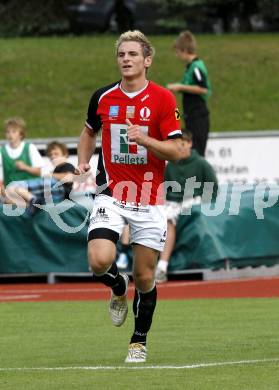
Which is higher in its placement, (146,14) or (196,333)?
(196,333)

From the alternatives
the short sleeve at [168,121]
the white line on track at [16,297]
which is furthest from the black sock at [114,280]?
the white line on track at [16,297]

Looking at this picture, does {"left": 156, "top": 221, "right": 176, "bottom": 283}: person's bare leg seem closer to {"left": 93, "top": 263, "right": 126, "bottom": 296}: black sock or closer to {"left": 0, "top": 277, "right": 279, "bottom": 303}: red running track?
{"left": 0, "top": 277, "right": 279, "bottom": 303}: red running track

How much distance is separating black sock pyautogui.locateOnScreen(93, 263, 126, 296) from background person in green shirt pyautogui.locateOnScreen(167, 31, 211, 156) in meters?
7.66

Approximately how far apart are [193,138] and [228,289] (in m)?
3.66

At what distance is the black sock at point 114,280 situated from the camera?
9.57m

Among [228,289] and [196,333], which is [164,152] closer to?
[196,333]

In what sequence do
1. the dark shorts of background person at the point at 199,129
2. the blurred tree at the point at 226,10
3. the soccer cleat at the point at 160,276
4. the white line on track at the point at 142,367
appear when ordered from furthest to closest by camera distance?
the blurred tree at the point at 226,10 → the dark shorts of background person at the point at 199,129 → the soccer cleat at the point at 160,276 → the white line on track at the point at 142,367

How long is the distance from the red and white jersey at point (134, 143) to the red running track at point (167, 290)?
17.7 ft

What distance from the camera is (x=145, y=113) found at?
934cm

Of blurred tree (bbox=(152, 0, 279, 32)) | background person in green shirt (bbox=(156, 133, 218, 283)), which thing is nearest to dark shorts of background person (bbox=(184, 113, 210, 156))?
background person in green shirt (bbox=(156, 133, 218, 283))

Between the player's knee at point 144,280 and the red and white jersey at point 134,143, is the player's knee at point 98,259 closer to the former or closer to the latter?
the player's knee at point 144,280

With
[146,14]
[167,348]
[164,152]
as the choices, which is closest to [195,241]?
[167,348]

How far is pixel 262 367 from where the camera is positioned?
8.72 meters

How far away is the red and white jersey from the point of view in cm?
934
